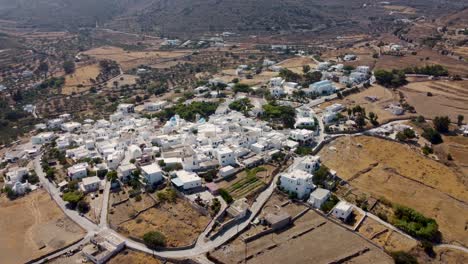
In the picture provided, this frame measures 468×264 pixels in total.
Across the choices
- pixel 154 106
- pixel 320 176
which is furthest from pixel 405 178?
pixel 154 106

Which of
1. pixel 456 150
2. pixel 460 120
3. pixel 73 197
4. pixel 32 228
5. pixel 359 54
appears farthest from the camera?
pixel 359 54

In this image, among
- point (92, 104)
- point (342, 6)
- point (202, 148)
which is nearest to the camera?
point (202, 148)

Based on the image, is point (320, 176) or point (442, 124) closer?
point (320, 176)

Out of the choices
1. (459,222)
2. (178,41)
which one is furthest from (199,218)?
(178,41)

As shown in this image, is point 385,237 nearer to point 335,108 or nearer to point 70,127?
point 335,108

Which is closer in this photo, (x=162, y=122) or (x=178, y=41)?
(x=162, y=122)

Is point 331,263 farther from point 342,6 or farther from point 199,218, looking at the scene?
point 342,6

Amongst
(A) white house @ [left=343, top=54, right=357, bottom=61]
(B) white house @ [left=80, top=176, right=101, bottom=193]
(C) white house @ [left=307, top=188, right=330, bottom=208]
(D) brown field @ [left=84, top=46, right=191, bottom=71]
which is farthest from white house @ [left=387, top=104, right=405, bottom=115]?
(D) brown field @ [left=84, top=46, right=191, bottom=71]
